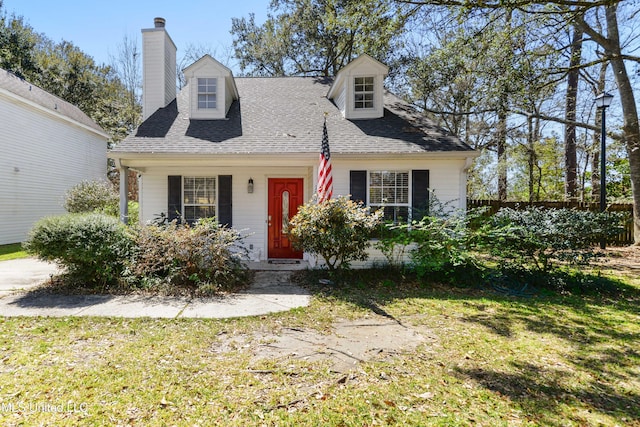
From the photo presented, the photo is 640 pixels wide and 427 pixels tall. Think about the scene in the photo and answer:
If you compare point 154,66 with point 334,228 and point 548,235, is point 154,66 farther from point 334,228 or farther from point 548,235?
point 548,235

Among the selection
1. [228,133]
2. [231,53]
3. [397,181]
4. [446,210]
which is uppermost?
[231,53]

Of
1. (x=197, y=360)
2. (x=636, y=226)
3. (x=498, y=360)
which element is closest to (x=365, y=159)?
(x=498, y=360)

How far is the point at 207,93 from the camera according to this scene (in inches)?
351

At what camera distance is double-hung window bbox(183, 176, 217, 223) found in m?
8.09

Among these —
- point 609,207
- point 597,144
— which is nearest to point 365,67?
point 609,207

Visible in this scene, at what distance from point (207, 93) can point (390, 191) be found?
19.3 feet

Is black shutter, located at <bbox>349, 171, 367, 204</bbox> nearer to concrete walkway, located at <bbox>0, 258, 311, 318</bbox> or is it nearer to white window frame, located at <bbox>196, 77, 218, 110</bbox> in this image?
concrete walkway, located at <bbox>0, 258, 311, 318</bbox>

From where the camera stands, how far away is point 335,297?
218 inches

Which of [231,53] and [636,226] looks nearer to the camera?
[636,226]

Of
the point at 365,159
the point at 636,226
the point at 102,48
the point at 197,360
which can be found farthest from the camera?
the point at 102,48

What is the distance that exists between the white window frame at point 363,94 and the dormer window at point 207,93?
3.99 metres

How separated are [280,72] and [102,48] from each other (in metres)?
13.3

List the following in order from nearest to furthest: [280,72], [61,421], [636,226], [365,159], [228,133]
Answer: [61,421], [365,159], [228,133], [636,226], [280,72]

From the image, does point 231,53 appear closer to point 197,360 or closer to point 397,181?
point 397,181
